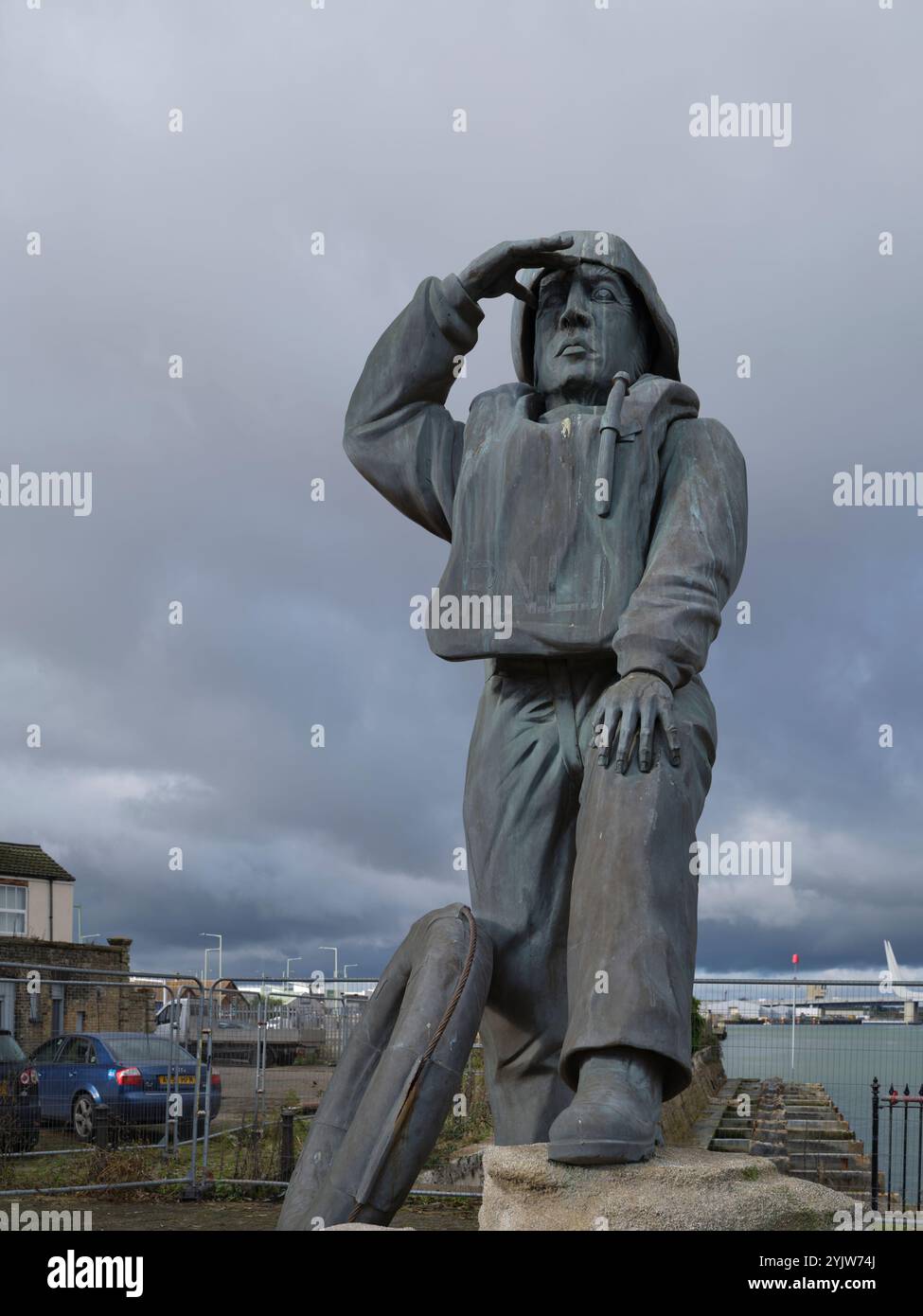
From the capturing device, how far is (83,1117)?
558 inches

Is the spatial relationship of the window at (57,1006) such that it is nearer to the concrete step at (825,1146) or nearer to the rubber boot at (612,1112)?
the concrete step at (825,1146)

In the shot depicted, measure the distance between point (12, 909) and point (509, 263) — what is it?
120 feet

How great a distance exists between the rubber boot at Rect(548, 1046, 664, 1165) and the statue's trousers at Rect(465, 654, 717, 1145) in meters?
0.06

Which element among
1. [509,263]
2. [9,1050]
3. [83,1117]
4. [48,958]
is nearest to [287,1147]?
[83,1117]

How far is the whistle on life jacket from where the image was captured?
4348 millimetres

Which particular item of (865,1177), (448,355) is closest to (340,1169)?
(448,355)

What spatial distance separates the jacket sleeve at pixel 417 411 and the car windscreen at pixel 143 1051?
427 inches

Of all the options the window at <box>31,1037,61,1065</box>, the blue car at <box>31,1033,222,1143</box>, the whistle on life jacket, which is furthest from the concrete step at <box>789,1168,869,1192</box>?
the whistle on life jacket

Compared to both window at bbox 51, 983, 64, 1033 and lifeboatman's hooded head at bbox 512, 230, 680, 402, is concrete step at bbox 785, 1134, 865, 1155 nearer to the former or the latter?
window at bbox 51, 983, 64, 1033

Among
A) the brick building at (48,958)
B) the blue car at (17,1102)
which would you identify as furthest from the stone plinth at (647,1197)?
the brick building at (48,958)

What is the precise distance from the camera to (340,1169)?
12.4 feet
